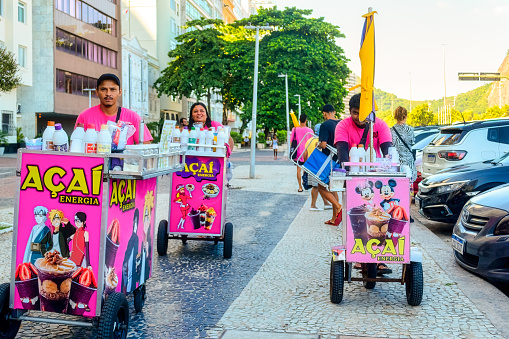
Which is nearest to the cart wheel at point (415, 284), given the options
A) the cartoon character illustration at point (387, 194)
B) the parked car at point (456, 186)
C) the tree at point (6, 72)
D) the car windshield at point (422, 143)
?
the cartoon character illustration at point (387, 194)

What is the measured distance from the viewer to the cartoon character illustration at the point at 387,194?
5162 mm

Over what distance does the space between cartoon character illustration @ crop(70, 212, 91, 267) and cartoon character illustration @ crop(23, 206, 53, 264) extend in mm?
161

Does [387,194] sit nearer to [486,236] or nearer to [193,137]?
[486,236]

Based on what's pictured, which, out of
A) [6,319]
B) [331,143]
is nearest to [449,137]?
[331,143]

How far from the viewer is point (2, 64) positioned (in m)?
28.1

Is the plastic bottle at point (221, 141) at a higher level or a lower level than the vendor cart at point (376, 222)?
higher

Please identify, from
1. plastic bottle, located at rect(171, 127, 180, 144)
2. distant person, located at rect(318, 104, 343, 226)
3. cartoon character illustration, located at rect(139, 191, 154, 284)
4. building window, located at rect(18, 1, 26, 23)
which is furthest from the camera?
building window, located at rect(18, 1, 26, 23)

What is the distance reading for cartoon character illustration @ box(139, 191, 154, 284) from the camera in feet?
15.8

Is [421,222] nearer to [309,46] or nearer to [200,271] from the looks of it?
[200,271]

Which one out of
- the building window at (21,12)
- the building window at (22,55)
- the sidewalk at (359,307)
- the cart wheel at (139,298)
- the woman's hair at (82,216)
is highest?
the building window at (21,12)

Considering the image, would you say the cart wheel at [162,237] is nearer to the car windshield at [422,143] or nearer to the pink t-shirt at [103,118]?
the pink t-shirt at [103,118]

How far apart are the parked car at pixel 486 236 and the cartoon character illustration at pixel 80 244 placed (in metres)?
4.04

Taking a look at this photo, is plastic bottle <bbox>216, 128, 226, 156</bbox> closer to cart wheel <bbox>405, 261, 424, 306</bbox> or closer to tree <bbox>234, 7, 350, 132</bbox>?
cart wheel <bbox>405, 261, 424, 306</bbox>

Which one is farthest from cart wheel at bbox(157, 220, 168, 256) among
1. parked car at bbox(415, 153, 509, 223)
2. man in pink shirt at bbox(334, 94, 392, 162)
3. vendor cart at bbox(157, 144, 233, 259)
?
parked car at bbox(415, 153, 509, 223)
